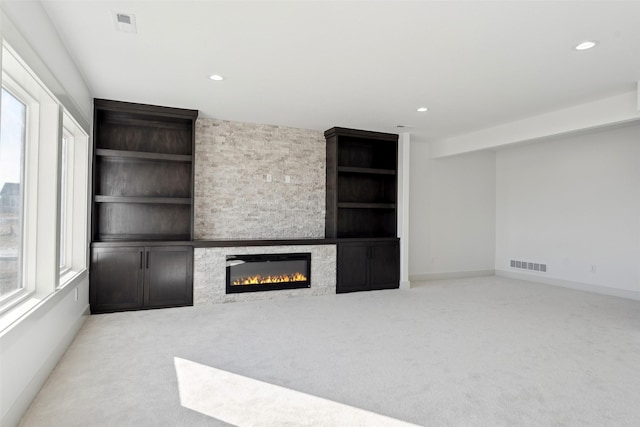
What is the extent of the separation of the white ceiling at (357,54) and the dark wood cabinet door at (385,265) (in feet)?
7.70

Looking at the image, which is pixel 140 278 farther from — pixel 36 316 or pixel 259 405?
pixel 259 405

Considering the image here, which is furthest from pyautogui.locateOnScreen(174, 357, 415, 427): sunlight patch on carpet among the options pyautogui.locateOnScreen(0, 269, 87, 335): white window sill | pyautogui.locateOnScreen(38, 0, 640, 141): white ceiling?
pyautogui.locateOnScreen(38, 0, 640, 141): white ceiling

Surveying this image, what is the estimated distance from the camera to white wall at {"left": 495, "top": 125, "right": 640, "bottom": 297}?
5.98 meters

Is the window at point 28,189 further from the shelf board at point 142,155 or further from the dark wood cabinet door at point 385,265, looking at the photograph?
the dark wood cabinet door at point 385,265

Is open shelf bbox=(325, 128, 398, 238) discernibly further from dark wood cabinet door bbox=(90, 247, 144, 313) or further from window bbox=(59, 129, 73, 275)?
window bbox=(59, 129, 73, 275)

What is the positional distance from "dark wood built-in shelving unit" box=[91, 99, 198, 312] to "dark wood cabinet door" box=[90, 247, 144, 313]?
1 cm

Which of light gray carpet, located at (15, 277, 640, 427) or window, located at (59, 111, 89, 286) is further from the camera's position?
window, located at (59, 111, 89, 286)

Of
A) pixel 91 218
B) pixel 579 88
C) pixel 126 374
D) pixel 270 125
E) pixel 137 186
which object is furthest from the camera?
pixel 270 125

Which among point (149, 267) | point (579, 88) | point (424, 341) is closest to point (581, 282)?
point (579, 88)

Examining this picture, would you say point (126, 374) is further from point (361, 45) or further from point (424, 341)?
point (361, 45)

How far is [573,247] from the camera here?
263 inches

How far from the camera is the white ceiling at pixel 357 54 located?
2.70 meters

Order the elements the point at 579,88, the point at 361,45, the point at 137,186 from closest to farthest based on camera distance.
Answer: the point at 361,45 < the point at 579,88 < the point at 137,186

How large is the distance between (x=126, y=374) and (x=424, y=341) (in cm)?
265
